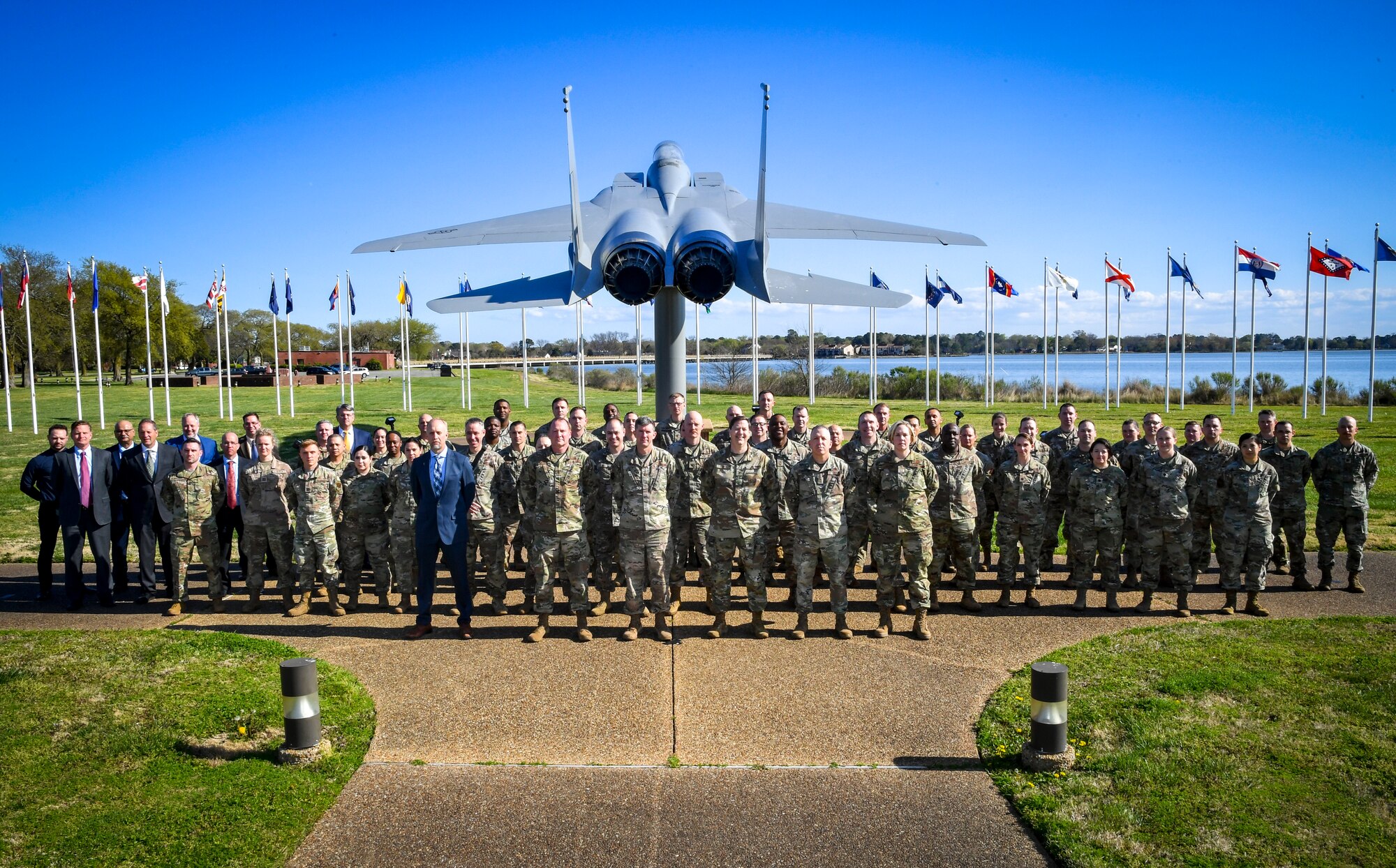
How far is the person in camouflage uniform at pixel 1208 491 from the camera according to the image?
351 inches

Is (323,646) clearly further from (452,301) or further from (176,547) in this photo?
(452,301)

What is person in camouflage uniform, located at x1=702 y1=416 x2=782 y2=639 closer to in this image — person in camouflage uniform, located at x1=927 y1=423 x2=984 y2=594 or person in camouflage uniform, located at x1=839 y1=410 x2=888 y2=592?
person in camouflage uniform, located at x1=839 y1=410 x2=888 y2=592

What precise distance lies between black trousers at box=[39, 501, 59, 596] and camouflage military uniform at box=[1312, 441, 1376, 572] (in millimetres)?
13496

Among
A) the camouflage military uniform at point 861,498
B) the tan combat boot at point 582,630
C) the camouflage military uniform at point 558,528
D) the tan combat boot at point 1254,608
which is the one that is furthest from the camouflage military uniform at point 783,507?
the tan combat boot at point 1254,608

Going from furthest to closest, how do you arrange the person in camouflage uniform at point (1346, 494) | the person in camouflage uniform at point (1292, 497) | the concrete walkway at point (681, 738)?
the person in camouflage uniform at point (1292, 497) → the person in camouflage uniform at point (1346, 494) → the concrete walkway at point (681, 738)

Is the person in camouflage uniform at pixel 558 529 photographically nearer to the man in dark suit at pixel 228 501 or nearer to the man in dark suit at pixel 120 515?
the man in dark suit at pixel 228 501

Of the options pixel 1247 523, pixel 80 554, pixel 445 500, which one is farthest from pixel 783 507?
pixel 80 554

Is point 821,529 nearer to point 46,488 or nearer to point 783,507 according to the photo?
point 783,507

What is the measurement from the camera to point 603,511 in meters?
8.88

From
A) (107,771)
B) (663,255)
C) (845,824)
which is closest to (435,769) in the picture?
(107,771)

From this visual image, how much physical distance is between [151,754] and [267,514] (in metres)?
3.42

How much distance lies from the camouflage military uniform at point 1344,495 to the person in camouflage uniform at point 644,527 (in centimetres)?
703

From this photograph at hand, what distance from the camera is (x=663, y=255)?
1071cm

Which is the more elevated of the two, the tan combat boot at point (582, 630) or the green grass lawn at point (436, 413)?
A: the green grass lawn at point (436, 413)
